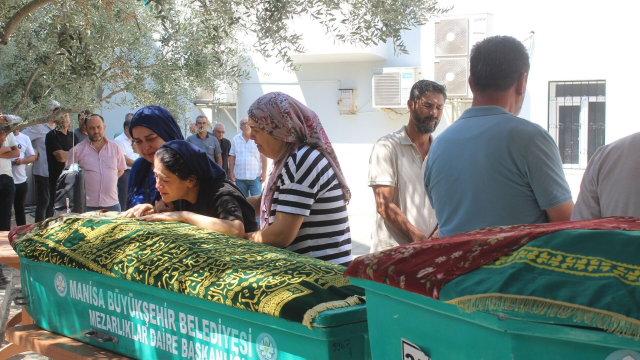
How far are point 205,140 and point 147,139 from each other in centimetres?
803

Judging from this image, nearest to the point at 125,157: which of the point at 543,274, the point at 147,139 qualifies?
the point at 147,139

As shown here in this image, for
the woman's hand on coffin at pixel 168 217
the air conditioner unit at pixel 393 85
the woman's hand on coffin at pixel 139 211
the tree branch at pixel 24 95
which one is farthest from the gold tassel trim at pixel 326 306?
the air conditioner unit at pixel 393 85

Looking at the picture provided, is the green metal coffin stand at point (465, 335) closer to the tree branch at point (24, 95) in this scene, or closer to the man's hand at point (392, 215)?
the man's hand at point (392, 215)

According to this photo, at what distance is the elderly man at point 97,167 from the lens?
7.54 m

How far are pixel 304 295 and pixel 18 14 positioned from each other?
3.71 metres

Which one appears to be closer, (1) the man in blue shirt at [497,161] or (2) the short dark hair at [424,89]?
(1) the man in blue shirt at [497,161]

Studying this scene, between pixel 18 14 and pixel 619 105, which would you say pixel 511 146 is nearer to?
pixel 18 14

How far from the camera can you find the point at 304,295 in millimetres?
1909

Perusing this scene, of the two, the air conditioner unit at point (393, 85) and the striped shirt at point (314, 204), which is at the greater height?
the air conditioner unit at point (393, 85)

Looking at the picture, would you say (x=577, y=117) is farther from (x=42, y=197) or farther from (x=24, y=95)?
(x=42, y=197)

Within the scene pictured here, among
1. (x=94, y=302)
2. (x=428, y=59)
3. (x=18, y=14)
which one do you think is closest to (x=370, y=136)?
(x=428, y=59)

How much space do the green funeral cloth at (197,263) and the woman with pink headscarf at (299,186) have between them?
9.9 inches

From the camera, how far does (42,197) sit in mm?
9859

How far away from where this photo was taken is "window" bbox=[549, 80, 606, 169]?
35.0ft
